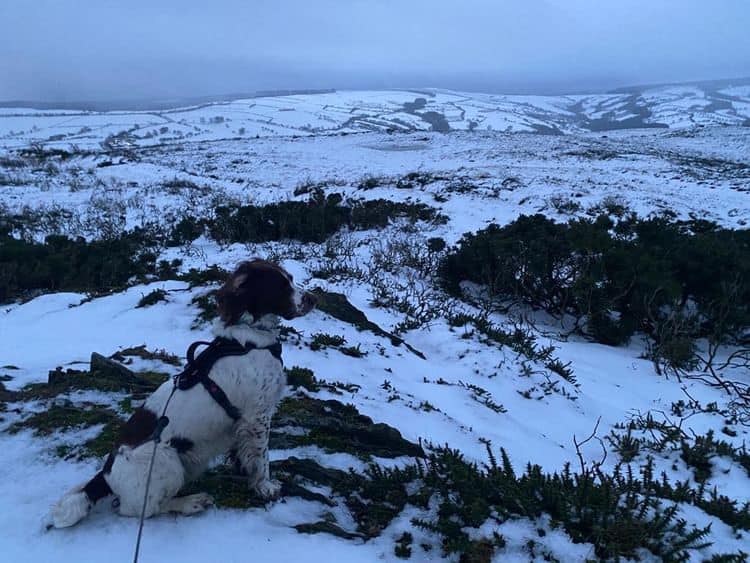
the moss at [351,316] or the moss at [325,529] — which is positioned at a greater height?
the moss at [325,529]

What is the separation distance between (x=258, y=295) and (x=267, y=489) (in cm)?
112

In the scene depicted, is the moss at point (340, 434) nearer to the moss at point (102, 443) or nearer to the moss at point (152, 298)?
the moss at point (102, 443)

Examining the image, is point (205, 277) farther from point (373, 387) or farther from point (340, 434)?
point (340, 434)

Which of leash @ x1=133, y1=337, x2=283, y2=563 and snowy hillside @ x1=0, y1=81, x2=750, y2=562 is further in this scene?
leash @ x1=133, y1=337, x2=283, y2=563

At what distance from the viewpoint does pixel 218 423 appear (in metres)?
2.50

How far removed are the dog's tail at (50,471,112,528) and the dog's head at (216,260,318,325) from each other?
1.02 meters

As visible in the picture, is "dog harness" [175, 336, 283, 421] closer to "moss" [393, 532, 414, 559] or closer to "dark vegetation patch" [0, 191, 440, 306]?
"moss" [393, 532, 414, 559]

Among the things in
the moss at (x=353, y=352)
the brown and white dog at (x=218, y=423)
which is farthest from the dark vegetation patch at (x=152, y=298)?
the brown and white dog at (x=218, y=423)

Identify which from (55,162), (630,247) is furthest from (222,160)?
(630,247)

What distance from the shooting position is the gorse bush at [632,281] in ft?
22.3

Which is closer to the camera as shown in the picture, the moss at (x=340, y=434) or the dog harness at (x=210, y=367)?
the dog harness at (x=210, y=367)

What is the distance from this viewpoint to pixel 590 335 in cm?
752

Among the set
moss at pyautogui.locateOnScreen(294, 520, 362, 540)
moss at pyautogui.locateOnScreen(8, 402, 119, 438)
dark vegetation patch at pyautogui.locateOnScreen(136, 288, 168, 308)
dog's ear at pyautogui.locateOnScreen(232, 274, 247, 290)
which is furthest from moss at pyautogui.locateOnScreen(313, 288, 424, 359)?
moss at pyautogui.locateOnScreen(294, 520, 362, 540)

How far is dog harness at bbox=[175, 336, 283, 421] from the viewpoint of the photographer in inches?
97.1
